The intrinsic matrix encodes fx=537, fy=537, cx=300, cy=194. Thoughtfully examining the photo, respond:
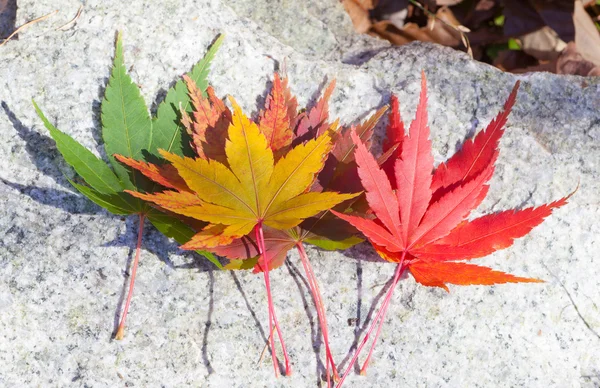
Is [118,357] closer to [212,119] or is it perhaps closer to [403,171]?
[212,119]

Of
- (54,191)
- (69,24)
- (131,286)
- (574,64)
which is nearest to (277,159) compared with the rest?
(131,286)

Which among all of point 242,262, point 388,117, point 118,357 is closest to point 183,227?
point 242,262

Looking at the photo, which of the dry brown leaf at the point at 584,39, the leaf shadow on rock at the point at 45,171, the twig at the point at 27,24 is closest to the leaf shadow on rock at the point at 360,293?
the leaf shadow on rock at the point at 45,171

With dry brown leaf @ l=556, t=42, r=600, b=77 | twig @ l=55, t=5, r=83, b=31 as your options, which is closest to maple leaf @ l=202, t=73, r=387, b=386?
twig @ l=55, t=5, r=83, b=31

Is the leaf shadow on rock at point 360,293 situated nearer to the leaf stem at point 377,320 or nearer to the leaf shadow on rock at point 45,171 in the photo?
the leaf stem at point 377,320

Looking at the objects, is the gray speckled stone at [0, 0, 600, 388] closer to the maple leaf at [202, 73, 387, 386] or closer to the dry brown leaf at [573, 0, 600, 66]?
the maple leaf at [202, 73, 387, 386]
